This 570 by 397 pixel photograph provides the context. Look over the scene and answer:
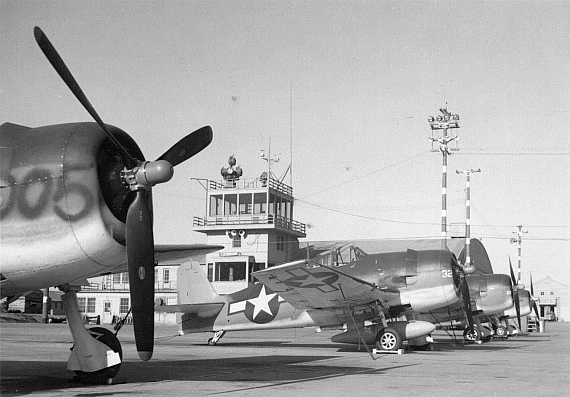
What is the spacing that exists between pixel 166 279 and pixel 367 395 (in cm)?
5326

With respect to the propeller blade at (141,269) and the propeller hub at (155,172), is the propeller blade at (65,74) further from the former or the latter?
the propeller blade at (141,269)

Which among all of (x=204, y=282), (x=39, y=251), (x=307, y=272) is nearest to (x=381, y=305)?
(x=307, y=272)

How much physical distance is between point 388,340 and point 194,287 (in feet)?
23.7

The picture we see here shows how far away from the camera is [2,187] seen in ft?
26.8

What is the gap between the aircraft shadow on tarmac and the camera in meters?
10.5

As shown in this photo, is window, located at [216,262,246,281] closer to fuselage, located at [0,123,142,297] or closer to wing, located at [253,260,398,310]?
wing, located at [253,260,398,310]

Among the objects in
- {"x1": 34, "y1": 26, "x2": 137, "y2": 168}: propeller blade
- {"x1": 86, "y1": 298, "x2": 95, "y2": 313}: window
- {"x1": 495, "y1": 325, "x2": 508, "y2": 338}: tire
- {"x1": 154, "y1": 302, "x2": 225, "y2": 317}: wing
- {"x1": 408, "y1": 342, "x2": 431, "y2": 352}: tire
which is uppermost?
{"x1": 34, "y1": 26, "x2": 137, "y2": 168}: propeller blade

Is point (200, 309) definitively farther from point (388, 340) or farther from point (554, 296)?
point (554, 296)

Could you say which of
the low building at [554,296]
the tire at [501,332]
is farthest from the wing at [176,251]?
the low building at [554,296]

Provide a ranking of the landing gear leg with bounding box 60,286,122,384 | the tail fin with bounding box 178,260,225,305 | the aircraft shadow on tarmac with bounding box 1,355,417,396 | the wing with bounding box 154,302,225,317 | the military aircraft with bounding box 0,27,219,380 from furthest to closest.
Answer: the tail fin with bounding box 178,260,225,305, the wing with bounding box 154,302,225,317, the aircraft shadow on tarmac with bounding box 1,355,417,396, the landing gear leg with bounding box 60,286,122,384, the military aircraft with bounding box 0,27,219,380

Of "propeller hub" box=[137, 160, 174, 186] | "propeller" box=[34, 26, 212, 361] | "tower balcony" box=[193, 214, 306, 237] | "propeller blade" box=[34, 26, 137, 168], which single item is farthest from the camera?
"tower balcony" box=[193, 214, 306, 237]

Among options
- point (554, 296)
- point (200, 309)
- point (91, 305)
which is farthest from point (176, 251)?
point (554, 296)

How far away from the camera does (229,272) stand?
54125 millimetres

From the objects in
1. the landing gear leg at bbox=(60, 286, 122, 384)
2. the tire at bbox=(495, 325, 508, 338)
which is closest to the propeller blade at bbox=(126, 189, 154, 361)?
the landing gear leg at bbox=(60, 286, 122, 384)
